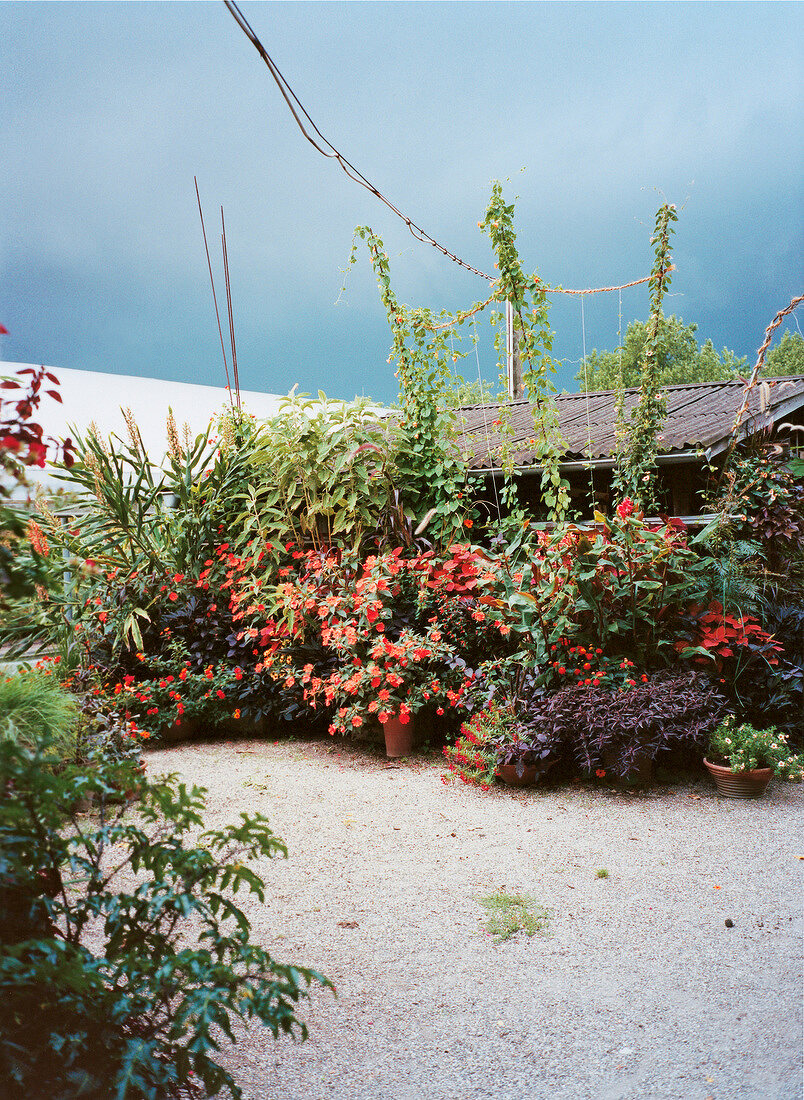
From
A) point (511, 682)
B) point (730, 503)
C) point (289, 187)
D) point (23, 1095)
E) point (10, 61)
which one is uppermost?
point (289, 187)

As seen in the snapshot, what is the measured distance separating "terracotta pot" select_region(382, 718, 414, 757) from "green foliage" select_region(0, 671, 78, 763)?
159 centimetres

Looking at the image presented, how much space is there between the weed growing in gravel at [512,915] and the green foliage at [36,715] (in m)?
1.81

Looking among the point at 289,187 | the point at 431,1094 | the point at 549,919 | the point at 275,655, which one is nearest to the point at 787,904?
the point at 549,919

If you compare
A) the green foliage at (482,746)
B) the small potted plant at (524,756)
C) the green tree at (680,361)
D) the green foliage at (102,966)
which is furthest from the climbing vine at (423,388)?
the green tree at (680,361)

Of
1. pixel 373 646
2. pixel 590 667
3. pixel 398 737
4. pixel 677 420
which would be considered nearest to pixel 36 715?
pixel 373 646

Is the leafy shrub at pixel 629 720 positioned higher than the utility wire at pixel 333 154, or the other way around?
the utility wire at pixel 333 154

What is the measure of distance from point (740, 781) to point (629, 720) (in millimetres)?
542

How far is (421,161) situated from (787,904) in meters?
3.52

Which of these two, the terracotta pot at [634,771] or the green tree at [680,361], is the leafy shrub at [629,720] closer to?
the terracotta pot at [634,771]

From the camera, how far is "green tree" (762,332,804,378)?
17422 mm

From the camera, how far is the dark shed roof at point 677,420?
13.7 ft

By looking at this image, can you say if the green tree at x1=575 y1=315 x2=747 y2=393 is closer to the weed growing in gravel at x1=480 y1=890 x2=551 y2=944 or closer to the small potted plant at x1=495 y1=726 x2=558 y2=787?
the small potted plant at x1=495 y1=726 x2=558 y2=787

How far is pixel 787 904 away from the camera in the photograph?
233cm

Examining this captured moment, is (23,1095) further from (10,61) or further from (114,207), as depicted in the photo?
(114,207)
